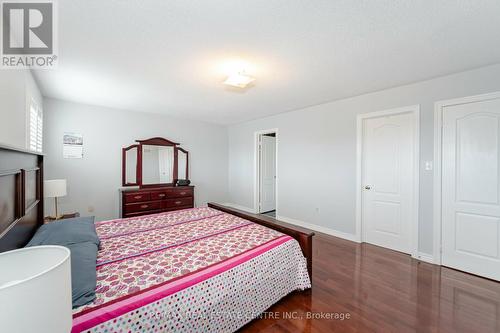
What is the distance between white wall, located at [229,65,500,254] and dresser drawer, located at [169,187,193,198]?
4.81 ft

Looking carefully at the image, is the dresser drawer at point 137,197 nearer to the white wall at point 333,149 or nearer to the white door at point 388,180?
the white wall at point 333,149

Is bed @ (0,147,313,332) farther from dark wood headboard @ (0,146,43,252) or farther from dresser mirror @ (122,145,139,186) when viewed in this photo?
dresser mirror @ (122,145,139,186)

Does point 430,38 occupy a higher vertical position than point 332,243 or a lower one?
higher

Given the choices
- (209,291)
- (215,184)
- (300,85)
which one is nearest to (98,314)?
(209,291)

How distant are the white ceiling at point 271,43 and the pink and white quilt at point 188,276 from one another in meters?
1.82

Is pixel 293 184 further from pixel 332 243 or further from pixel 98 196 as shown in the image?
pixel 98 196

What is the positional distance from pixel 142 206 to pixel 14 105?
267cm

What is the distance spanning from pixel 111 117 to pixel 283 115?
3479 mm

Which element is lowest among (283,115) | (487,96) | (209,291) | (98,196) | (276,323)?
(276,323)

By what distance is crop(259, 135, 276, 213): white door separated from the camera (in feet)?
17.8

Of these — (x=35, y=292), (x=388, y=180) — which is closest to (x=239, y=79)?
(x=35, y=292)

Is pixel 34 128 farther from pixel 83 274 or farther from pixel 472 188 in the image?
pixel 472 188

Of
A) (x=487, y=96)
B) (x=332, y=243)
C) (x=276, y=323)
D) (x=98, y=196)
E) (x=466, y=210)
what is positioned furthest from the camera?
(x=98, y=196)

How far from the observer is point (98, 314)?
3.49 feet
